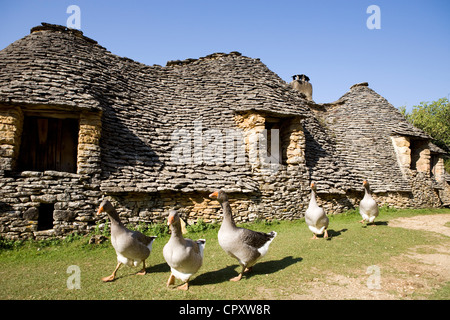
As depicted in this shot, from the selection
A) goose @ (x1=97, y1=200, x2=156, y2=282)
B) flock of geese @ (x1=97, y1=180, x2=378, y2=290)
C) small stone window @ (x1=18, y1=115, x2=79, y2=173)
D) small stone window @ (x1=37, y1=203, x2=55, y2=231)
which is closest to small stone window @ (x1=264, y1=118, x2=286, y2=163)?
flock of geese @ (x1=97, y1=180, x2=378, y2=290)

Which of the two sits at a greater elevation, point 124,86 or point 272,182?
point 124,86

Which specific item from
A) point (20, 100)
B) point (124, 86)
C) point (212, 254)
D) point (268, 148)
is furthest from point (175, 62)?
point (212, 254)

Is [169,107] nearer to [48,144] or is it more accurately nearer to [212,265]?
[48,144]

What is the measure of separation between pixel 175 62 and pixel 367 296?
15394 mm

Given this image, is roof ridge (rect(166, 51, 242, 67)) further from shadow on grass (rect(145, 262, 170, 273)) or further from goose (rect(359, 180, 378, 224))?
shadow on grass (rect(145, 262, 170, 273))

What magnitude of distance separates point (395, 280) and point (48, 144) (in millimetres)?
11952

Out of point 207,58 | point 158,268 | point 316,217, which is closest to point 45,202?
point 158,268

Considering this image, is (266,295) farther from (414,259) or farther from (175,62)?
(175,62)

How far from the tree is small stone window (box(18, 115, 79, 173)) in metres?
29.0

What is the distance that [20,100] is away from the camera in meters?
8.23

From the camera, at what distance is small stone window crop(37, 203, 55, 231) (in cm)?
877

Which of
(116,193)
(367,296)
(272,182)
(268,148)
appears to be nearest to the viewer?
(367,296)

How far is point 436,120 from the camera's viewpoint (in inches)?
1013

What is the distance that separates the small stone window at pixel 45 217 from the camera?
8.77 metres
